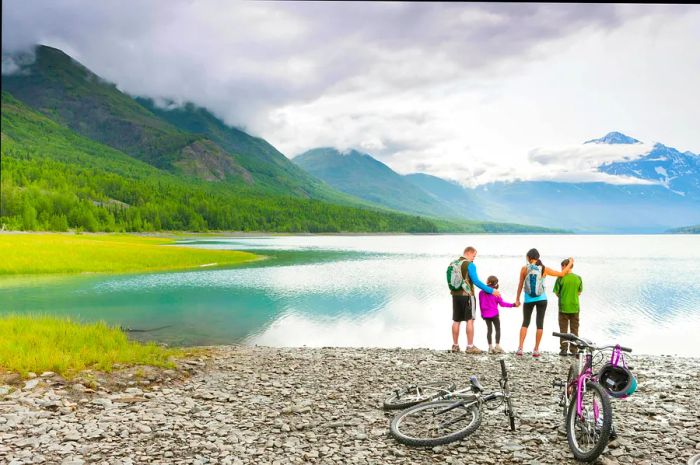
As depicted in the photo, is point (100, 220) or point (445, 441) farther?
point (100, 220)

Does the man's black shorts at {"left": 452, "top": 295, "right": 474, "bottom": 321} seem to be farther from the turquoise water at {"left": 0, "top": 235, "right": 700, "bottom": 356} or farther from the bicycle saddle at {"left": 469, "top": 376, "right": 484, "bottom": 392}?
the turquoise water at {"left": 0, "top": 235, "right": 700, "bottom": 356}

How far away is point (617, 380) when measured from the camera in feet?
28.8

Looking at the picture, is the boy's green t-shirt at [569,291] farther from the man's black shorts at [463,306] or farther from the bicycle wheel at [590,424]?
the bicycle wheel at [590,424]

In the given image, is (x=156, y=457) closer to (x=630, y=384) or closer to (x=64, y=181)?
(x=630, y=384)

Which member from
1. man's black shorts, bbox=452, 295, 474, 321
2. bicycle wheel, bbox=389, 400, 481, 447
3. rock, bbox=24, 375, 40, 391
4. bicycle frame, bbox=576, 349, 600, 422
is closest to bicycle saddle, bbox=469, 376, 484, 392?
bicycle wheel, bbox=389, 400, 481, 447

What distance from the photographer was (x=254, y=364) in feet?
58.4

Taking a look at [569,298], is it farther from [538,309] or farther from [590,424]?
[590,424]

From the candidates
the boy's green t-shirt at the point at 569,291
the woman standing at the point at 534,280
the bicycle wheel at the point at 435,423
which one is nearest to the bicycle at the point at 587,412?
the bicycle wheel at the point at 435,423

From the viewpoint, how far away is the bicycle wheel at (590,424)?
8.38m

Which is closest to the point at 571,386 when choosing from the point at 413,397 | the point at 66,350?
the point at 413,397

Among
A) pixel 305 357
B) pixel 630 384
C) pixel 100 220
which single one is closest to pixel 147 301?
pixel 305 357

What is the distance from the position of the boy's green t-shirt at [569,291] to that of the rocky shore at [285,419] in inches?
123

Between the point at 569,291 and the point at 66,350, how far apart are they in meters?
19.0

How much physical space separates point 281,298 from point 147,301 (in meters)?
11.0
